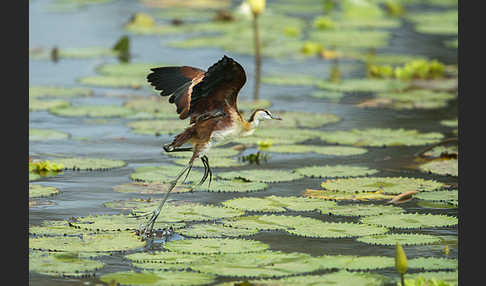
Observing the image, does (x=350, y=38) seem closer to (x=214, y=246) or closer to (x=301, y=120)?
(x=301, y=120)

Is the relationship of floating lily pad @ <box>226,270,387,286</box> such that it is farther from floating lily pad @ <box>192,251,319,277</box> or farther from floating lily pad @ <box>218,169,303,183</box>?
floating lily pad @ <box>218,169,303,183</box>

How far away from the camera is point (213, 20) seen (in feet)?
62.7

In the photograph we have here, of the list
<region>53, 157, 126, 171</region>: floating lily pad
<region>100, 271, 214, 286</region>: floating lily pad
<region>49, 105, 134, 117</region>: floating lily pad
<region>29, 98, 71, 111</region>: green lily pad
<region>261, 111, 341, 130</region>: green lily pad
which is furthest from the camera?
<region>29, 98, 71, 111</region>: green lily pad

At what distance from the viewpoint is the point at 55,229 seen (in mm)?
6988

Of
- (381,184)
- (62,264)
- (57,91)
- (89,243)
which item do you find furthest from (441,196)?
(57,91)

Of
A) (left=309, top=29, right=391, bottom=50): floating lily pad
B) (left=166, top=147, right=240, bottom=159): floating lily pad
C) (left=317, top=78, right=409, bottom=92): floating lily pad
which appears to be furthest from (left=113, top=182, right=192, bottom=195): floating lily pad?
(left=309, top=29, right=391, bottom=50): floating lily pad

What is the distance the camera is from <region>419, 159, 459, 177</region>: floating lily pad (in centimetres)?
900

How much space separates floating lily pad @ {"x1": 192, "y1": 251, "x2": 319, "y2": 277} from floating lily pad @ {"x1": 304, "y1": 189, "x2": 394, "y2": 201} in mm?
1661

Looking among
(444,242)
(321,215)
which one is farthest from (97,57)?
(444,242)

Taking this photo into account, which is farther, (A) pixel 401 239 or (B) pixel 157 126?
(B) pixel 157 126

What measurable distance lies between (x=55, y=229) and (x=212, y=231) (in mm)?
1119

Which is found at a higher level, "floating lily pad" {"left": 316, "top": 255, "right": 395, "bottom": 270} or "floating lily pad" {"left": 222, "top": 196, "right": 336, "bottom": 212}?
"floating lily pad" {"left": 222, "top": 196, "right": 336, "bottom": 212}

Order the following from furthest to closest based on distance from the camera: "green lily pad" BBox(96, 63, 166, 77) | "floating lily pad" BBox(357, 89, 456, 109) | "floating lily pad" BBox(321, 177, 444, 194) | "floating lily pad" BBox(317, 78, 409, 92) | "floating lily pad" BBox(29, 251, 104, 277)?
"green lily pad" BBox(96, 63, 166, 77) < "floating lily pad" BBox(317, 78, 409, 92) < "floating lily pad" BBox(357, 89, 456, 109) < "floating lily pad" BBox(321, 177, 444, 194) < "floating lily pad" BBox(29, 251, 104, 277)

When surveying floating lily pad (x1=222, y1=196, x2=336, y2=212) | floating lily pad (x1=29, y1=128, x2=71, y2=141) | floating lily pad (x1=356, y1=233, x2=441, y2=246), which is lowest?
floating lily pad (x1=356, y1=233, x2=441, y2=246)
